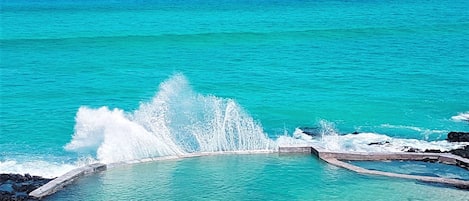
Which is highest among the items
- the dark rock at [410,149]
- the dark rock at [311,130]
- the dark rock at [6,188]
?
the dark rock at [311,130]

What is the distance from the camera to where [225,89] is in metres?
41.8

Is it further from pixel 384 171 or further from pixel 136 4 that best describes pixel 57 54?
pixel 136 4

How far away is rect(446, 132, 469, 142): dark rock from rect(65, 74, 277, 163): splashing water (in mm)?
7219

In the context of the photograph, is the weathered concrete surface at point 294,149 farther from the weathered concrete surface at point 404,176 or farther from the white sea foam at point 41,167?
the white sea foam at point 41,167

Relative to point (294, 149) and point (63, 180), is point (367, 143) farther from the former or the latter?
point (63, 180)

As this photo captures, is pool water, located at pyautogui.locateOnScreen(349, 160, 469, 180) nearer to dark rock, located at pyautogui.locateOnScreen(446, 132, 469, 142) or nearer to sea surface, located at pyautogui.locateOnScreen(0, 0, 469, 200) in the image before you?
sea surface, located at pyautogui.locateOnScreen(0, 0, 469, 200)

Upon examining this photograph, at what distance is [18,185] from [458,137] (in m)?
16.4

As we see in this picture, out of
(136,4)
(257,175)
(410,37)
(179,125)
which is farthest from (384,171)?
(136,4)

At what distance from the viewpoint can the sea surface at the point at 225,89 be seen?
90.9ft

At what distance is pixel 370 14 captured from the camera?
3196 inches

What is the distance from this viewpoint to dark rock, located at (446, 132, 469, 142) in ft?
102

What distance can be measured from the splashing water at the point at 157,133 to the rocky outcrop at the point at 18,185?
265 centimetres

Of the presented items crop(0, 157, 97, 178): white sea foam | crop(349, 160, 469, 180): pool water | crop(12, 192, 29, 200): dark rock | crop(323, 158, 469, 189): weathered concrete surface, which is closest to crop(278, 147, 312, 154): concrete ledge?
crop(323, 158, 469, 189): weathered concrete surface

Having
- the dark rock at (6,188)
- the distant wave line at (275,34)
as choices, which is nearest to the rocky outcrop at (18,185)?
the dark rock at (6,188)
